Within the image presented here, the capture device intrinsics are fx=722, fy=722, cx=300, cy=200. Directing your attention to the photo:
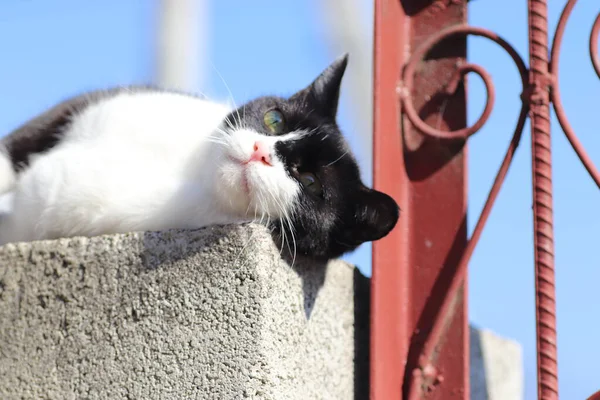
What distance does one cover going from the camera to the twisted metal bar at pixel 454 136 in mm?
1369

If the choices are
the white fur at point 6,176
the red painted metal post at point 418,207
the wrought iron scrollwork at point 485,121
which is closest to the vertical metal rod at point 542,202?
the wrought iron scrollwork at point 485,121

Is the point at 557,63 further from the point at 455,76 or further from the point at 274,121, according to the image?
the point at 274,121

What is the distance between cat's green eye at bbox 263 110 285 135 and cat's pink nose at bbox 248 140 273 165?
0.15 metres

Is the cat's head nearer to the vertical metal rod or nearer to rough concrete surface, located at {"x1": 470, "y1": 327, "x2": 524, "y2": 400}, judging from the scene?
the vertical metal rod

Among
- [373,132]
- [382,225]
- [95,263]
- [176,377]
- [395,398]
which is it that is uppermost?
[373,132]

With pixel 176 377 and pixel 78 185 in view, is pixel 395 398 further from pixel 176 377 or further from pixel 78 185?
pixel 78 185

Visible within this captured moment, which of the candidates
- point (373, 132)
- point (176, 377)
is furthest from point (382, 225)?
point (176, 377)

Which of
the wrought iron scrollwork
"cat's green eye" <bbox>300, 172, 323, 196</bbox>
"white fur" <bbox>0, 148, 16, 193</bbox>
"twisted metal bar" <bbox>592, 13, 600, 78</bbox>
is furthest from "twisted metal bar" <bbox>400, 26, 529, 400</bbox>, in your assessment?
"white fur" <bbox>0, 148, 16, 193</bbox>

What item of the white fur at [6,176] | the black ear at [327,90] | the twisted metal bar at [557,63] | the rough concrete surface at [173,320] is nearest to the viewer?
the rough concrete surface at [173,320]

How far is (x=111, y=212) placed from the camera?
4.92ft

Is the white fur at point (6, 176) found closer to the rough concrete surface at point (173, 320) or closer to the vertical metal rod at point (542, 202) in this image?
the rough concrete surface at point (173, 320)

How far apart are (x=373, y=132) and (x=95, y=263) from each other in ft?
1.98

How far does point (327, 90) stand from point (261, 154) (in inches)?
16.2

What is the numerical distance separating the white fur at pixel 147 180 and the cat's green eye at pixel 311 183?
0.12 ft
